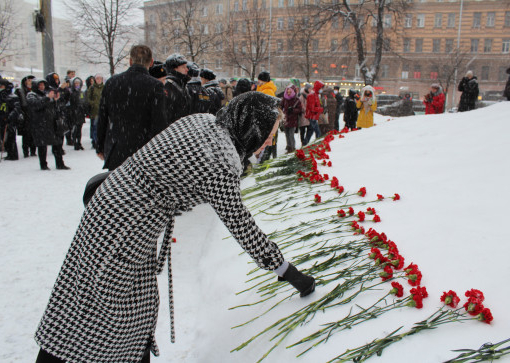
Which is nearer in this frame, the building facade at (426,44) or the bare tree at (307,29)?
the bare tree at (307,29)

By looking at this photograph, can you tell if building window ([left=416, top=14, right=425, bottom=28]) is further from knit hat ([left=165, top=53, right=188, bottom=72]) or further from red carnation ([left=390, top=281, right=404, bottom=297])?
red carnation ([left=390, top=281, right=404, bottom=297])

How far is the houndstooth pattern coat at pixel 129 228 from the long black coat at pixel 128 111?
7.03ft

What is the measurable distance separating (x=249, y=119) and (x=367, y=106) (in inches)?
390

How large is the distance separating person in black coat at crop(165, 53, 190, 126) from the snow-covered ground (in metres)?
1.50

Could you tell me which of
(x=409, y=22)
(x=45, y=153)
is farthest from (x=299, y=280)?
(x=409, y=22)

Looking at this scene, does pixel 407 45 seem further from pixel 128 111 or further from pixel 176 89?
pixel 128 111

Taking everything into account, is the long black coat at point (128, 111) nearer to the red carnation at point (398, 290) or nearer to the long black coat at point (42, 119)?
the red carnation at point (398, 290)

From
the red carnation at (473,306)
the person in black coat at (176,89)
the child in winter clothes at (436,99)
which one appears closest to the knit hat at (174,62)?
the person in black coat at (176,89)

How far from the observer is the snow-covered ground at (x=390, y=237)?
7.25ft

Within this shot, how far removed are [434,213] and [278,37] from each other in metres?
49.7

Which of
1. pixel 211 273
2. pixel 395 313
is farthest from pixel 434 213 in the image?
pixel 211 273

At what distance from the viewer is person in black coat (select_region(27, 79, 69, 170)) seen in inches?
352

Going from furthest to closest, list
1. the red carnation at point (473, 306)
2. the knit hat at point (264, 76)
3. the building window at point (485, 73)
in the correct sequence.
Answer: the building window at point (485, 73), the knit hat at point (264, 76), the red carnation at point (473, 306)

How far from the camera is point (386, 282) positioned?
8.43 ft
